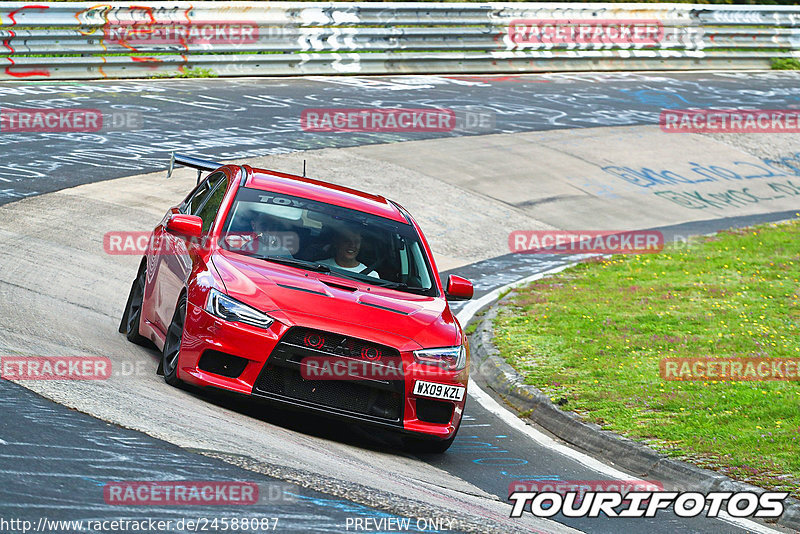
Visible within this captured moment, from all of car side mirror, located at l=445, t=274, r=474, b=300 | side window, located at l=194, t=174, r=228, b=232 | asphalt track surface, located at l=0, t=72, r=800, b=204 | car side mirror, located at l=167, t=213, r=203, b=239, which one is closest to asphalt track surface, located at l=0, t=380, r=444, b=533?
car side mirror, located at l=167, t=213, r=203, b=239

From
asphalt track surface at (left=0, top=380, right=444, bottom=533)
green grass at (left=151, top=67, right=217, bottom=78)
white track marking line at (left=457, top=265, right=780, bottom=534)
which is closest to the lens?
asphalt track surface at (left=0, top=380, right=444, bottom=533)

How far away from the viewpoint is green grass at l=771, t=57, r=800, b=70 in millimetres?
33125

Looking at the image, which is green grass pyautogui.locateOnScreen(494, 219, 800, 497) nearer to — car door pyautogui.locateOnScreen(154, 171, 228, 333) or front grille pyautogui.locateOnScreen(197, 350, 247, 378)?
front grille pyautogui.locateOnScreen(197, 350, 247, 378)

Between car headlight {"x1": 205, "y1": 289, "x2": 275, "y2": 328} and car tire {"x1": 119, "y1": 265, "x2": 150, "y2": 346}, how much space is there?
6.47 ft

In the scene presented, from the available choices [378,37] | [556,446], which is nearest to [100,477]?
[556,446]

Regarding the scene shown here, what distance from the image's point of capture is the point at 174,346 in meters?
7.69

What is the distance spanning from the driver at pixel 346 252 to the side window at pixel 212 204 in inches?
37.8

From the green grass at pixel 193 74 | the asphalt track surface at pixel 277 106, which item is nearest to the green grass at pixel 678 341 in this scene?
the asphalt track surface at pixel 277 106

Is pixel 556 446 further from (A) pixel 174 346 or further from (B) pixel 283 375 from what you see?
(A) pixel 174 346

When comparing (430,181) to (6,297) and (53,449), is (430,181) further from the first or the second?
(53,449)

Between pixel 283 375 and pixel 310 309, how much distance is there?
18.2 inches

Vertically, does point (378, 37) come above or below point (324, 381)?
above

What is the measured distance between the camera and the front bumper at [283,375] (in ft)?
23.3

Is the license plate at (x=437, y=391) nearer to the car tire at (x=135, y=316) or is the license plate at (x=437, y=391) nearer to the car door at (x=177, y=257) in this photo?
the car door at (x=177, y=257)
